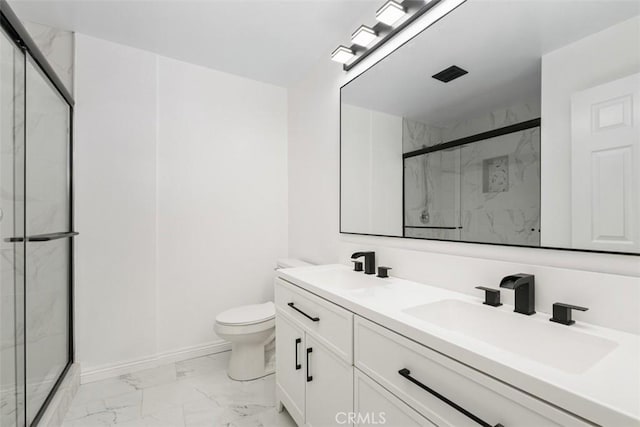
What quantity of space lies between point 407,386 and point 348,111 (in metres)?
1.65

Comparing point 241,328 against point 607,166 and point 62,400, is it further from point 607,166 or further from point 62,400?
point 607,166

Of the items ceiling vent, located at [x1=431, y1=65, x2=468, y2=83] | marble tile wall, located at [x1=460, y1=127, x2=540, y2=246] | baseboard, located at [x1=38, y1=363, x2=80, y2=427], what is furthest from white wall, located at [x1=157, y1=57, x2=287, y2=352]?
marble tile wall, located at [x1=460, y1=127, x2=540, y2=246]

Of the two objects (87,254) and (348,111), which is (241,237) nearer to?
(87,254)

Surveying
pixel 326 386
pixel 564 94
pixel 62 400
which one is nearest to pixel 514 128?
pixel 564 94

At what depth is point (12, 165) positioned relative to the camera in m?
1.32

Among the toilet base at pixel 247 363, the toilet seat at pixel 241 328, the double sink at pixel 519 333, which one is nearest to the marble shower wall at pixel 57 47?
the toilet seat at pixel 241 328

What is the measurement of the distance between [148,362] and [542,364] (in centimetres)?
250

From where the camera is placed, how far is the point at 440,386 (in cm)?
77

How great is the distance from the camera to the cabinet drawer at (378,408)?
2.81 feet

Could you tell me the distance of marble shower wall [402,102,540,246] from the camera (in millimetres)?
1081

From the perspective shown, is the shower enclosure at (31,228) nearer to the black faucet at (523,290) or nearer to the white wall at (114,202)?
the white wall at (114,202)

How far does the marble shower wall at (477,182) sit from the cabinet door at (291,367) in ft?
2.60

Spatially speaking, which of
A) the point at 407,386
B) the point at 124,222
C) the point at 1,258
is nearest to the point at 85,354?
the point at 124,222

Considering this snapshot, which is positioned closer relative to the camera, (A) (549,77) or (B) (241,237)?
(A) (549,77)
